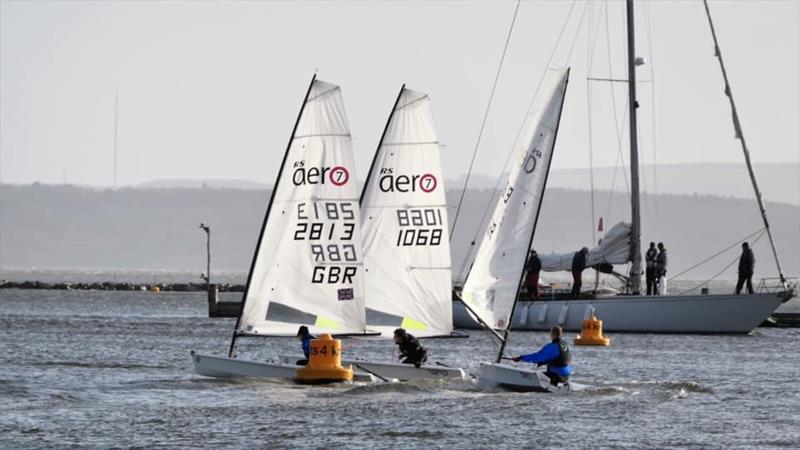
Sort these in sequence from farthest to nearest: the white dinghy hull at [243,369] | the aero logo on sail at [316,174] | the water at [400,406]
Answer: the aero logo on sail at [316,174], the white dinghy hull at [243,369], the water at [400,406]

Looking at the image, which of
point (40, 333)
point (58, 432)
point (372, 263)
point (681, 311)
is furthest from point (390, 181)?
point (40, 333)

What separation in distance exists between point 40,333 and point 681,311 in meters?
24.5

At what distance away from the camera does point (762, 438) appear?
3525cm

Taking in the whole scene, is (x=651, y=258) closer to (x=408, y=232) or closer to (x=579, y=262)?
(x=579, y=262)

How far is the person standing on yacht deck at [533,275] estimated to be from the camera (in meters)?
69.7

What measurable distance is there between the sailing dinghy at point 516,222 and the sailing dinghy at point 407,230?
1774mm

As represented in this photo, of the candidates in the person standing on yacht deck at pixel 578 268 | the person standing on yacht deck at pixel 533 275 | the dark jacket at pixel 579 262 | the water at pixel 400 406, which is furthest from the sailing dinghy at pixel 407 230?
the dark jacket at pixel 579 262

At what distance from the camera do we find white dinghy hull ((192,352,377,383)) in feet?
139

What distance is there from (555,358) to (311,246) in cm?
694

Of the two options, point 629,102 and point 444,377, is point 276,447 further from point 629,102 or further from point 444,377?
point 629,102

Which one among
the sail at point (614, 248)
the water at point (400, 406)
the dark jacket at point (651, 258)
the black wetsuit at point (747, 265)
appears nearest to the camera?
the water at point (400, 406)

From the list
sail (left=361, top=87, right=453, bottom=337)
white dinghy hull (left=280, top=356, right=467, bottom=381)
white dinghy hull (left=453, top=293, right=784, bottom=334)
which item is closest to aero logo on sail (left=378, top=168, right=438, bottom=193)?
sail (left=361, top=87, right=453, bottom=337)

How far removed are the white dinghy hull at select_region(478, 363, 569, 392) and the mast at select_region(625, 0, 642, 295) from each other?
2710cm

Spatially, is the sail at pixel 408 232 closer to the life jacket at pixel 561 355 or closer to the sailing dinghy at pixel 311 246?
the sailing dinghy at pixel 311 246
